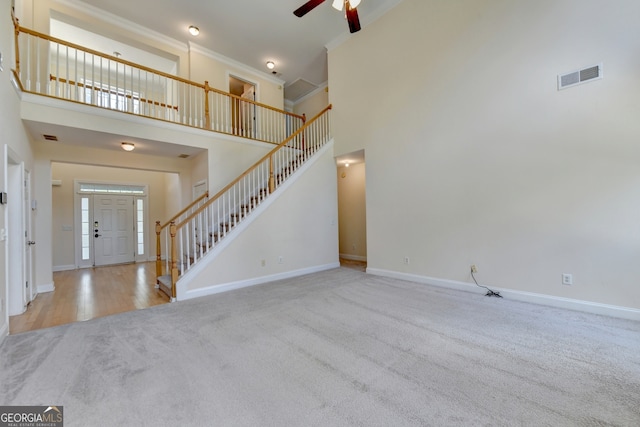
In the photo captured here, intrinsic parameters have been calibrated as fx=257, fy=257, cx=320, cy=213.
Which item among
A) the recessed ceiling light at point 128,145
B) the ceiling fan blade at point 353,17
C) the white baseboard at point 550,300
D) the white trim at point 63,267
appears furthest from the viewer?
the white trim at point 63,267

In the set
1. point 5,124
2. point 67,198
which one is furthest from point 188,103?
point 67,198

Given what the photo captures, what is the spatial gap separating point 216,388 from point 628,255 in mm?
4399

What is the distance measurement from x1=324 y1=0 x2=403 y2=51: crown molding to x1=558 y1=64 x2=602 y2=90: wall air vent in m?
3.26

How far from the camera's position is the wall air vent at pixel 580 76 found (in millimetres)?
3037

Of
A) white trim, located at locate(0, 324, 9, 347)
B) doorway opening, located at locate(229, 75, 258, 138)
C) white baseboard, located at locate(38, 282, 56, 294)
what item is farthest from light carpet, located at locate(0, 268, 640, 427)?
doorway opening, located at locate(229, 75, 258, 138)

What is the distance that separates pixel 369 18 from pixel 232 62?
3762mm

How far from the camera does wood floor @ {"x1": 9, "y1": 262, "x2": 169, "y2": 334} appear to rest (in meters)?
3.32

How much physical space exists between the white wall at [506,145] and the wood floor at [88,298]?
4343 millimetres

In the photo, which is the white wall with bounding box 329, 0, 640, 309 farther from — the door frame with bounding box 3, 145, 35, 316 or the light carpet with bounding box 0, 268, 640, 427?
the door frame with bounding box 3, 145, 35, 316

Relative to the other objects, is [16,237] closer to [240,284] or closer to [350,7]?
[240,284]

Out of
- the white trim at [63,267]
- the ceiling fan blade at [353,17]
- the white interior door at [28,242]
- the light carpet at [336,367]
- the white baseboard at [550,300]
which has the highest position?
the ceiling fan blade at [353,17]

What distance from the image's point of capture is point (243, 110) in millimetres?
6391

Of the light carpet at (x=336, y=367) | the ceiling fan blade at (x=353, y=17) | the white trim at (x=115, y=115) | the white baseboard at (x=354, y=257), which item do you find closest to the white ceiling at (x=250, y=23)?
the ceiling fan blade at (x=353, y=17)

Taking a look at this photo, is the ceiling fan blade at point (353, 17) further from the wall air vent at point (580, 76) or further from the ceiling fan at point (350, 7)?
the wall air vent at point (580, 76)
